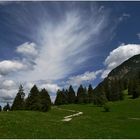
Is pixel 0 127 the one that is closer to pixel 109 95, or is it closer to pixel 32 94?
pixel 32 94

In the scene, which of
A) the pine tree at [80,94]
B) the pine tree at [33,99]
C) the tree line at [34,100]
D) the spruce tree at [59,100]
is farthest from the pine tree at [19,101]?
the pine tree at [80,94]

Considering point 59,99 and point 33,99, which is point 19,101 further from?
point 59,99

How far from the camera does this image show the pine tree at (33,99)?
357 ft

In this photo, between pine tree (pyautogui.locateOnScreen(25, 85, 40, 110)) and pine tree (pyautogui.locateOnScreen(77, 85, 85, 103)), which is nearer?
pine tree (pyautogui.locateOnScreen(25, 85, 40, 110))

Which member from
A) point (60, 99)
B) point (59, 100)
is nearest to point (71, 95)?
point (60, 99)

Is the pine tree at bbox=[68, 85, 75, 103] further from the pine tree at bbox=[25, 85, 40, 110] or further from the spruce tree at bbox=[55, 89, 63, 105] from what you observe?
the pine tree at bbox=[25, 85, 40, 110]

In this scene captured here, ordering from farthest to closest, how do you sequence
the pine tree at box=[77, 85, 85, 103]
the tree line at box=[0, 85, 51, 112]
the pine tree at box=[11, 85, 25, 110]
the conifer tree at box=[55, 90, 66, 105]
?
the pine tree at box=[77, 85, 85, 103] < the conifer tree at box=[55, 90, 66, 105] < the pine tree at box=[11, 85, 25, 110] < the tree line at box=[0, 85, 51, 112]

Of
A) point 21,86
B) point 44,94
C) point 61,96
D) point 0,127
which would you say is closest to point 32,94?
point 44,94

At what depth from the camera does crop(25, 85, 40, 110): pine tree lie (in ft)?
357

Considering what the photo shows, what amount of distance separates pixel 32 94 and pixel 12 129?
7993 centimetres

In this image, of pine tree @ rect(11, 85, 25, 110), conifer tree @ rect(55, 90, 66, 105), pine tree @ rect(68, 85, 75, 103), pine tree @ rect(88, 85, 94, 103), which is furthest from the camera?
pine tree @ rect(68, 85, 75, 103)

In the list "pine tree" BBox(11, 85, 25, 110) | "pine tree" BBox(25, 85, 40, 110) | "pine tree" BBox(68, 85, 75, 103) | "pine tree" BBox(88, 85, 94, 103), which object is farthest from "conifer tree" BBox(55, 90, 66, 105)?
"pine tree" BBox(25, 85, 40, 110)

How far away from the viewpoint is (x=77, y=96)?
182875 mm

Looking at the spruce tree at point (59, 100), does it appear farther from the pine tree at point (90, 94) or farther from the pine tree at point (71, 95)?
the pine tree at point (90, 94)
